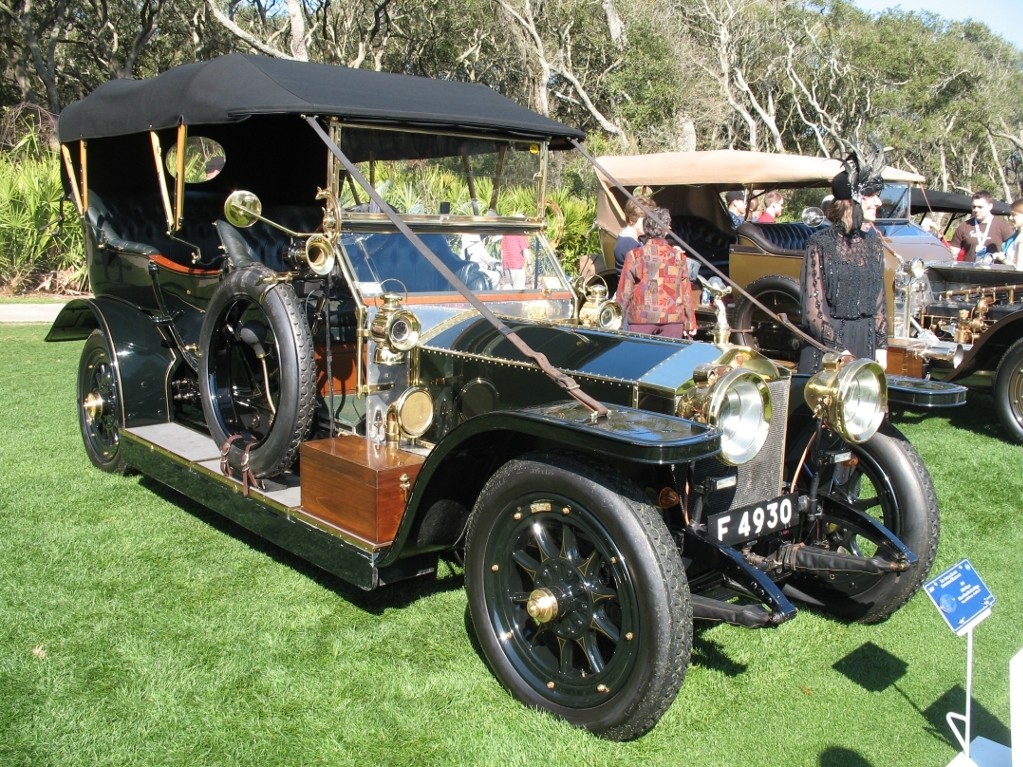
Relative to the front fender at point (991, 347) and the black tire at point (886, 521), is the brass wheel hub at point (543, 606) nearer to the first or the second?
the black tire at point (886, 521)

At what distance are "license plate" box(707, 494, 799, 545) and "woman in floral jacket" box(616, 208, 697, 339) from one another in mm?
2870

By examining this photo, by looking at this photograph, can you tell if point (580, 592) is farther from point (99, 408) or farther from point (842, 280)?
point (99, 408)

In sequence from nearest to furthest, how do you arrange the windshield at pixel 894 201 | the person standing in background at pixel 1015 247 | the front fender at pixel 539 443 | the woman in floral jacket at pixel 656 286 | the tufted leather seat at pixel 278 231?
the front fender at pixel 539 443 < the tufted leather seat at pixel 278 231 < the woman in floral jacket at pixel 656 286 < the person standing in background at pixel 1015 247 < the windshield at pixel 894 201

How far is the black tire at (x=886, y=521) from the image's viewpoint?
345 centimetres

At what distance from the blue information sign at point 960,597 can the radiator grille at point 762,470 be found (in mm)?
740

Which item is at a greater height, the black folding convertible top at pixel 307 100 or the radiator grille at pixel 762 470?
the black folding convertible top at pixel 307 100

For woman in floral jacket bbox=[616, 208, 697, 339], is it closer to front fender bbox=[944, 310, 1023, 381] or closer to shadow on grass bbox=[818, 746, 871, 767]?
front fender bbox=[944, 310, 1023, 381]

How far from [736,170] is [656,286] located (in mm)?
4243

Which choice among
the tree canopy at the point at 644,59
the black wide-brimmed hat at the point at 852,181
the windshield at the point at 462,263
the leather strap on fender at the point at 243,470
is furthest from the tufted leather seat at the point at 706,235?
the tree canopy at the point at 644,59

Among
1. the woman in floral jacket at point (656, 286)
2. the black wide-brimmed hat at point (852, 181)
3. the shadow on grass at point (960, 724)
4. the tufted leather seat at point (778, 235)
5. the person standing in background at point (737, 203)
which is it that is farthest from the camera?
the person standing in background at point (737, 203)

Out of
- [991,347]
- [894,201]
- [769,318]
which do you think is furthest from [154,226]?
[894,201]

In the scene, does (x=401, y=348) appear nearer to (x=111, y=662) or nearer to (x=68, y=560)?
(x=111, y=662)

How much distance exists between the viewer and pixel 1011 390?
6.90 meters

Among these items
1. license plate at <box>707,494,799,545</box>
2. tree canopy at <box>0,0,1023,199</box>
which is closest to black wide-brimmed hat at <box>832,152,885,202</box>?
license plate at <box>707,494,799,545</box>
